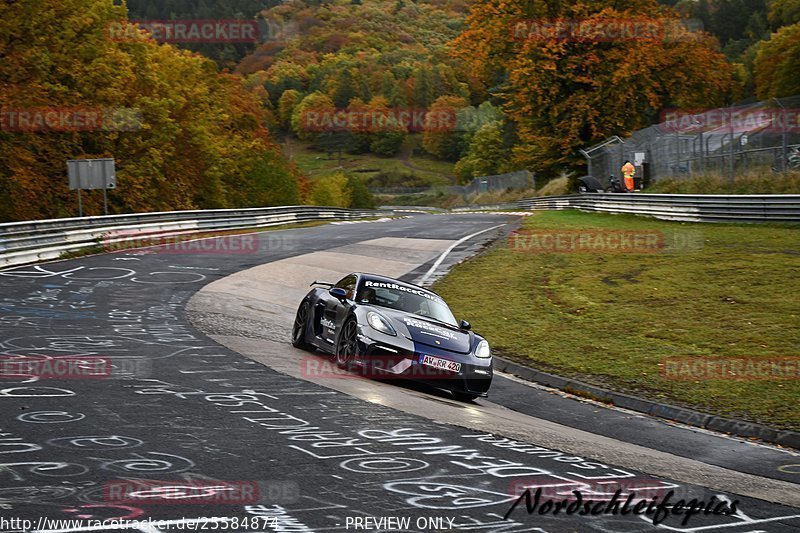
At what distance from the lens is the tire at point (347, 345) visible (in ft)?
39.5

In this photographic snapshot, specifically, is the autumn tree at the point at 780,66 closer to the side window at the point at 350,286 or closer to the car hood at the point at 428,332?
the side window at the point at 350,286

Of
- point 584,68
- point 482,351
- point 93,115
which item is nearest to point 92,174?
point 93,115

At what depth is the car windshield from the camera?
12972mm

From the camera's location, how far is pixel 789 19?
481 feet

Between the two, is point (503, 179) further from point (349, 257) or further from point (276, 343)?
point (276, 343)

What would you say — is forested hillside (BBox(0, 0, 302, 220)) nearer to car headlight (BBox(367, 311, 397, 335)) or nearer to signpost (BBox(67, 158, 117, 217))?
signpost (BBox(67, 158, 117, 217))

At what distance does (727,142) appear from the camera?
32781 millimetres

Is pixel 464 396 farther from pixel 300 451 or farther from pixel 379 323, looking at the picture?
pixel 300 451

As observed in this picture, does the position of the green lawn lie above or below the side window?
below

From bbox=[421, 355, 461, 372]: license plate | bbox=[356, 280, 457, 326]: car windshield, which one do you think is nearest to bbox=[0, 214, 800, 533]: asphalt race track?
bbox=[421, 355, 461, 372]: license plate

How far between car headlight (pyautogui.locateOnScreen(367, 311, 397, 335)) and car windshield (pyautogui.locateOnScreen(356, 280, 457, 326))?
72 cm

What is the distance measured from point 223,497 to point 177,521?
589mm

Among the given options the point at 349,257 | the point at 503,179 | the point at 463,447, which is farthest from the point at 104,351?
the point at 503,179

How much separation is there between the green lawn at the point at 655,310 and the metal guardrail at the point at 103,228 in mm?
10920
